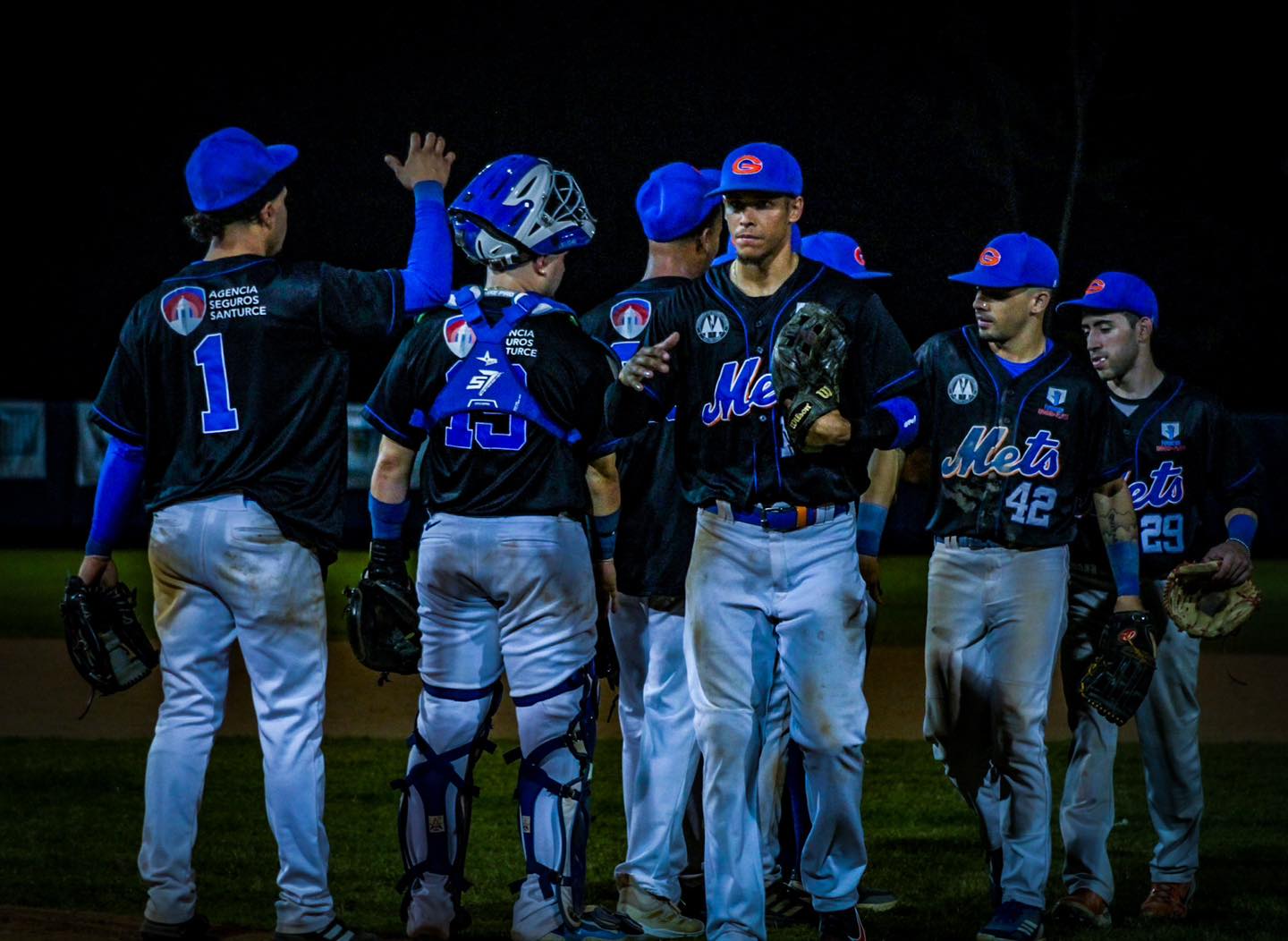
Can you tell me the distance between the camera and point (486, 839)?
246 inches

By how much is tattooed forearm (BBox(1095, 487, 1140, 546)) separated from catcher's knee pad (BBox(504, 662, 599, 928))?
174 cm

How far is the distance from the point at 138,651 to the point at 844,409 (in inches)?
86.3

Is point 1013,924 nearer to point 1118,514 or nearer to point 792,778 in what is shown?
point 792,778

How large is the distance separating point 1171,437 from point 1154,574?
1.56ft

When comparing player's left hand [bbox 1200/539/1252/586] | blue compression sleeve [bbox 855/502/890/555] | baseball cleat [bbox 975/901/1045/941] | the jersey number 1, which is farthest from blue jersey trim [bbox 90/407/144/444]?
player's left hand [bbox 1200/539/1252/586]

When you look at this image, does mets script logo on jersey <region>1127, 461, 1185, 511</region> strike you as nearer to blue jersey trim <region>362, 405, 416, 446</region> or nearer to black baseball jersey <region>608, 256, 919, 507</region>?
black baseball jersey <region>608, 256, 919, 507</region>

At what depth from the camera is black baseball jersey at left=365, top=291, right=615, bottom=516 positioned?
4.40m

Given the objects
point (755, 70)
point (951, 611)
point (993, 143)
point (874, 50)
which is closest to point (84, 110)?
point (755, 70)

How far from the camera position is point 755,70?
988 inches

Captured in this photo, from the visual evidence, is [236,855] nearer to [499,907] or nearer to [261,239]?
[499,907]

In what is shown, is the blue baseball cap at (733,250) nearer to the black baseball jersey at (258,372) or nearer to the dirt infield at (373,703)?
the black baseball jersey at (258,372)

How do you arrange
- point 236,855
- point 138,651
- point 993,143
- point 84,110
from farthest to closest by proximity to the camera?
point 993,143, point 84,110, point 236,855, point 138,651

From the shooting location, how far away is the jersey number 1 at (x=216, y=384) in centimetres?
433

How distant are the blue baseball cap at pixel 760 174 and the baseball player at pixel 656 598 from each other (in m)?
0.29
